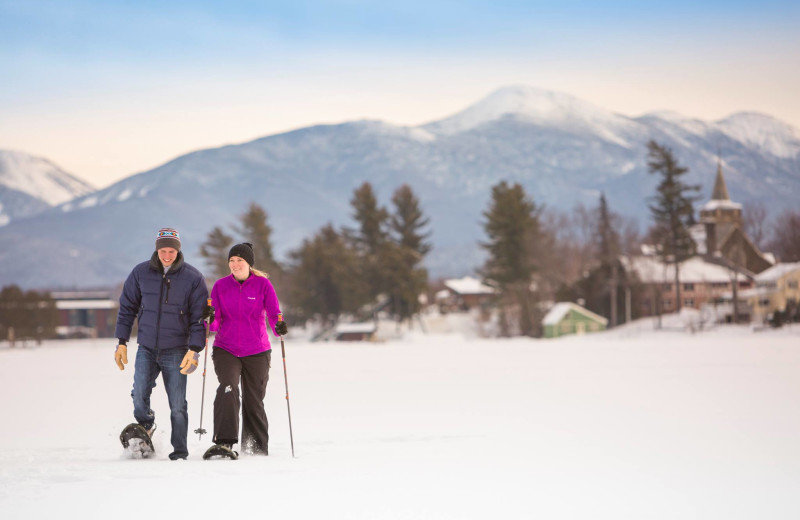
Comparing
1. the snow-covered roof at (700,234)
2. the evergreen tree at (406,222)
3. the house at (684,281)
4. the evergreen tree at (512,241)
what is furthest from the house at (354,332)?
the snow-covered roof at (700,234)

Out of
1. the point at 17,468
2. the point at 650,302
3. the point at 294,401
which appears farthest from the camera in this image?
the point at 650,302

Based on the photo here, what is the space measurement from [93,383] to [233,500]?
649 inches

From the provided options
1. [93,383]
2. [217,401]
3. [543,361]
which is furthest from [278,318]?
[543,361]

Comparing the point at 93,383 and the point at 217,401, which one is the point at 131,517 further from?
the point at 93,383

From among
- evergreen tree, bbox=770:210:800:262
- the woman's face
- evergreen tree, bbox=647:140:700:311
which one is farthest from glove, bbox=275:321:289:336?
evergreen tree, bbox=770:210:800:262

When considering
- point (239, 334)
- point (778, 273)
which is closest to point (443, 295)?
point (778, 273)

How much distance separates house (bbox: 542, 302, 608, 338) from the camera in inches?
2422

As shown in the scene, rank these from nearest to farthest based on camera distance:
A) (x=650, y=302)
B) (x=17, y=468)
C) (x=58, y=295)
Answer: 1. (x=17, y=468)
2. (x=650, y=302)
3. (x=58, y=295)

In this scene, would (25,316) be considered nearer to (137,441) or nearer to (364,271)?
(364,271)

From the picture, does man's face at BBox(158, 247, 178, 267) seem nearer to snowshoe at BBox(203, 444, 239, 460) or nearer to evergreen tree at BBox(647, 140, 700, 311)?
snowshoe at BBox(203, 444, 239, 460)

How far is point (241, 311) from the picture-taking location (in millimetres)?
8484

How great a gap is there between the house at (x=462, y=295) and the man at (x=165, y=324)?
113822 mm

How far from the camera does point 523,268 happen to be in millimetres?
65500

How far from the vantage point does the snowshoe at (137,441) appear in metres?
8.21
